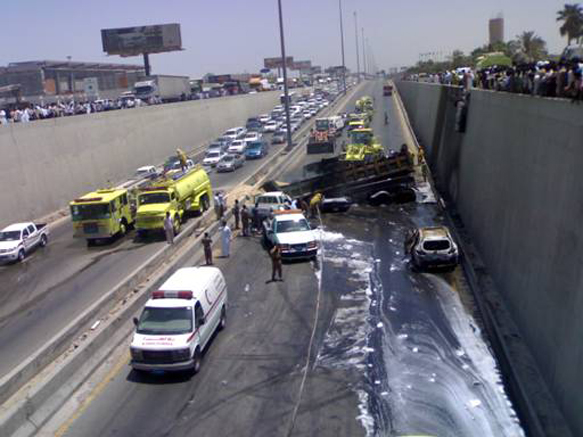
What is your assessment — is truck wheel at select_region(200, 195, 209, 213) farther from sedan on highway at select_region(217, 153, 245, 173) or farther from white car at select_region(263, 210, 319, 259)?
sedan on highway at select_region(217, 153, 245, 173)

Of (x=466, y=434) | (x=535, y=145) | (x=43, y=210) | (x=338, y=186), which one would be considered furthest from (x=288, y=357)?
(x=43, y=210)

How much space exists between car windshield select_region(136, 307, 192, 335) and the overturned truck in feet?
62.3

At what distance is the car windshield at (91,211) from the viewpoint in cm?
2705

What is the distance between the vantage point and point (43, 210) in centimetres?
3544

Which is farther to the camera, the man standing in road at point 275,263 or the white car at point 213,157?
the white car at point 213,157

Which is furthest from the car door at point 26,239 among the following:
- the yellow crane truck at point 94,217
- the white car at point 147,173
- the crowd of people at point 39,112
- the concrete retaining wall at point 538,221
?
the concrete retaining wall at point 538,221

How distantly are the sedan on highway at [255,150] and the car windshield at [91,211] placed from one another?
2834cm

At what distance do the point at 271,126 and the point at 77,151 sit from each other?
3917 cm

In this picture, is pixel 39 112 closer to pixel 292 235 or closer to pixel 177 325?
pixel 292 235

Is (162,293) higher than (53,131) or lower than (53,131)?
lower

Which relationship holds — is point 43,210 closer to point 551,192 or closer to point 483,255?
point 483,255

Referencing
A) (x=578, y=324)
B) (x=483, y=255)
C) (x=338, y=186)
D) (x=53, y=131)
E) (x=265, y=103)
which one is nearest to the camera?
(x=578, y=324)

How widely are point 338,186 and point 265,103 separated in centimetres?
8048

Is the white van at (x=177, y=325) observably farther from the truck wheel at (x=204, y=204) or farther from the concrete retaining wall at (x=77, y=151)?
the concrete retaining wall at (x=77, y=151)
